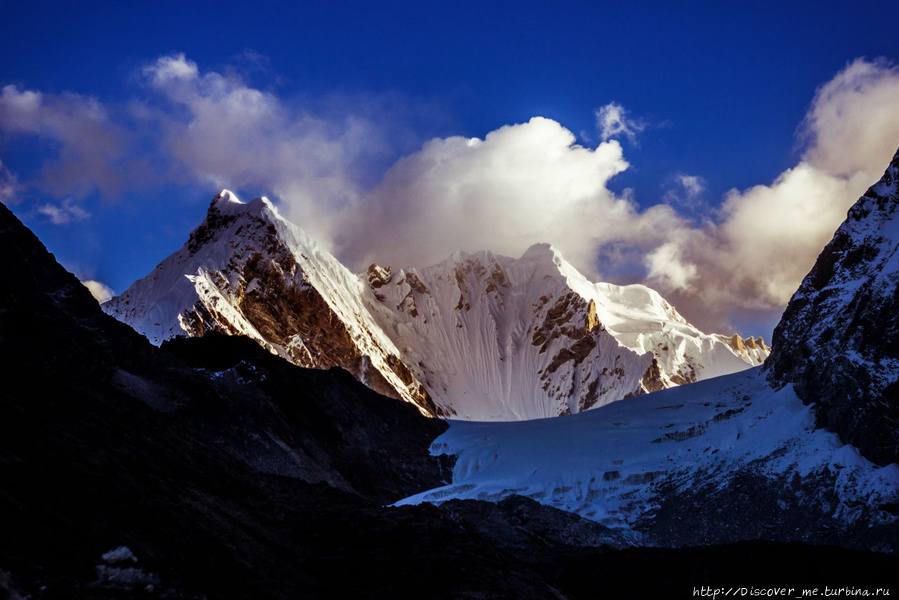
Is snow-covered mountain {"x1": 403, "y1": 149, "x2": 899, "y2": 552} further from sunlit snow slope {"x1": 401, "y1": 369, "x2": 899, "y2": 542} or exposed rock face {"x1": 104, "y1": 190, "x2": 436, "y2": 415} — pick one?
exposed rock face {"x1": 104, "y1": 190, "x2": 436, "y2": 415}

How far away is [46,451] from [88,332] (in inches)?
1255

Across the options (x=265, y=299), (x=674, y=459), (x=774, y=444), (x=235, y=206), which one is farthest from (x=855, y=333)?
(x=235, y=206)

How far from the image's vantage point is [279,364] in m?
83.4

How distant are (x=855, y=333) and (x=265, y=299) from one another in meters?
117

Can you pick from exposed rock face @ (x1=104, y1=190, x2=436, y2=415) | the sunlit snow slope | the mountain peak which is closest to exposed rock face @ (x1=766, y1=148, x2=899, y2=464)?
the sunlit snow slope

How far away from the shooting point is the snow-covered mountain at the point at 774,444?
54.6 metres

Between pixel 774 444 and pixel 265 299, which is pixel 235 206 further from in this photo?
pixel 774 444

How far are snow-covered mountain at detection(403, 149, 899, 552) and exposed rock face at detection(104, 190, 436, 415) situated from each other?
6937 centimetres

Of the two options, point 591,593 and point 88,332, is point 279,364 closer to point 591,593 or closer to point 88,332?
point 88,332

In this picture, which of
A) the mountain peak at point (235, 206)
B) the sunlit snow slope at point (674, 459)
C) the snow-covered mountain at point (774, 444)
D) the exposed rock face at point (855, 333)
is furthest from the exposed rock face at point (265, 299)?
the exposed rock face at point (855, 333)

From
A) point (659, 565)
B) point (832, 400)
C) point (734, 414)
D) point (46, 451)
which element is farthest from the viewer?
point (734, 414)

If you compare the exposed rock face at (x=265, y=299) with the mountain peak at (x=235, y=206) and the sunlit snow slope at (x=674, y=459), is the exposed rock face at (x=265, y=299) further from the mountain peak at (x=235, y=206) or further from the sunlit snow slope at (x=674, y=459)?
the sunlit snow slope at (x=674, y=459)

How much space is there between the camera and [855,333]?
64.4 m

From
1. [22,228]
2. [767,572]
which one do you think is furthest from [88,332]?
[767,572]
